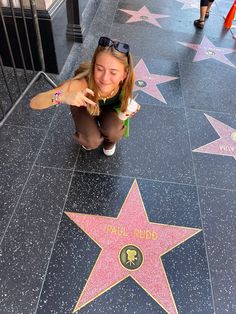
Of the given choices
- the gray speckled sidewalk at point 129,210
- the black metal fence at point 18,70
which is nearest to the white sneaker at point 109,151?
the gray speckled sidewalk at point 129,210

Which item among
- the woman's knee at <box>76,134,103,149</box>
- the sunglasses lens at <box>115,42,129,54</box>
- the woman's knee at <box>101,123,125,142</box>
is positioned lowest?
the woman's knee at <box>76,134,103,149</box>

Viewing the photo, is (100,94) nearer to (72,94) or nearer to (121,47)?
(72,94)

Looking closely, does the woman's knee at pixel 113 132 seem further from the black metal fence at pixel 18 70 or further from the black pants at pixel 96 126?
the black metal fence at pixel 18 70

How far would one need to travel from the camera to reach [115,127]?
6.07 feet

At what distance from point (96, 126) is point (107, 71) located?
52 centimetres

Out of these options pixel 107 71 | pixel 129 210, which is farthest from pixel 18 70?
pixel 129 210

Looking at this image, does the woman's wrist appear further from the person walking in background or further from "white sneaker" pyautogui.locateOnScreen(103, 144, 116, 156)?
the person walking in background

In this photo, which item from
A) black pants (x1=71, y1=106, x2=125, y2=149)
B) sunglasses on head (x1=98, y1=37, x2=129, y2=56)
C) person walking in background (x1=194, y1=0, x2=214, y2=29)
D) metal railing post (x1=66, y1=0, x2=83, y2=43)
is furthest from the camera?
person walking in background (x1=194, y1=0, x2=214, y2=29)

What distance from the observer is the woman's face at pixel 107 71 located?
1.39 metres

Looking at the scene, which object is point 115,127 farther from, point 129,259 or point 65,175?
point 129,259

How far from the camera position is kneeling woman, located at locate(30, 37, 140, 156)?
1403 mm

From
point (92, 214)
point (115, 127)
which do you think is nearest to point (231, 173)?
point (115, 127)

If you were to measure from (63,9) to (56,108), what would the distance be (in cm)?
92

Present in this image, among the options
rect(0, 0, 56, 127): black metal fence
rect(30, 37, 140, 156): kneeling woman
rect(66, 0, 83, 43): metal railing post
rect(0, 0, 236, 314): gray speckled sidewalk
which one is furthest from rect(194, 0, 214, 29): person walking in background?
rect(30, 37, 140, 156): kneeling woman
